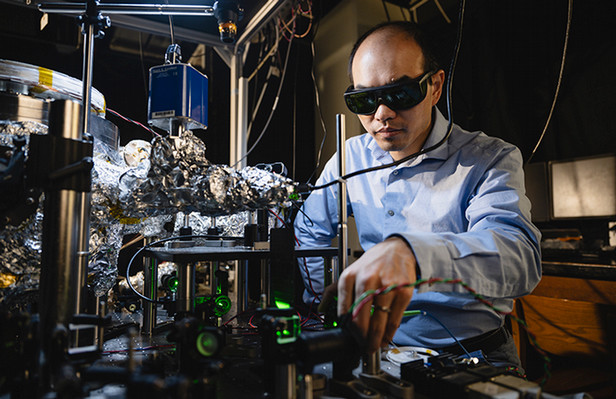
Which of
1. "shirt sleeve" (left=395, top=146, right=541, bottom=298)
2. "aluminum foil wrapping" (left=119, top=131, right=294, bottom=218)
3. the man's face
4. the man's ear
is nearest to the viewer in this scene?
"shirt sleeve" (left=395, top=146, right=541, bottom=298)

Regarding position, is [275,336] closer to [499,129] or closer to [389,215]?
[389,215]

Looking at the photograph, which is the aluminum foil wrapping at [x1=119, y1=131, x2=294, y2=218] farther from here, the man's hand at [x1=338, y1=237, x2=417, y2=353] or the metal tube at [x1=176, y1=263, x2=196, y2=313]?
the man's hand at [x1=338, y1=237, x2=417, y2=353]

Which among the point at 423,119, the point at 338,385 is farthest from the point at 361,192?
the point at 338,385

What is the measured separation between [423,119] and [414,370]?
31.1 inches

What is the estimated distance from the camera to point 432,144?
1181 millimetres

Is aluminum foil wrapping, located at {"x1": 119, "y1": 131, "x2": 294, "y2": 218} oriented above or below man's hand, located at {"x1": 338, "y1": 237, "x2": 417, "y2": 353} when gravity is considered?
above

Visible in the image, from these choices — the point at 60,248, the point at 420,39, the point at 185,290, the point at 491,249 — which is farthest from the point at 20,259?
the point at 420,39

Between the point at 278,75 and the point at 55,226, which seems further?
the point at 278,75

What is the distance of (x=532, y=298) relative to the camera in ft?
6.44

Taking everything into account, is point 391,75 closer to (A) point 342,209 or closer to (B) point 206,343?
(A) point 342,209

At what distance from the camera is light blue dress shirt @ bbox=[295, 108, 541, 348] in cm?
64

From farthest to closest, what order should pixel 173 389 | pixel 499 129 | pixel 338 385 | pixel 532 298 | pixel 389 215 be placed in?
pixel 499 129 < pixel 532 298 < pixel 389 215 < pixel 338 385 < pixel 173 389

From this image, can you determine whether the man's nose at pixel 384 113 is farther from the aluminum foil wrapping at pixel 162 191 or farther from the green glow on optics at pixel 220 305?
the green glow on optics at pixel 220 305

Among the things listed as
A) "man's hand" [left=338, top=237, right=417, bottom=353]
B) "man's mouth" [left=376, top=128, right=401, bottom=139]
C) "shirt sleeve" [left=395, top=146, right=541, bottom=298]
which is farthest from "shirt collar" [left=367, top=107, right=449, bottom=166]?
"man's hand" [left=338, top=237, right=417, bottom=353]
